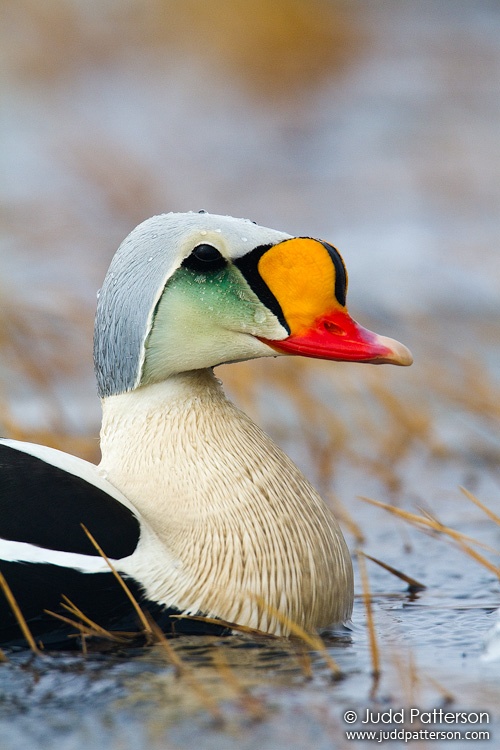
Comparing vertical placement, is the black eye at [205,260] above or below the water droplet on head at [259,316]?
above

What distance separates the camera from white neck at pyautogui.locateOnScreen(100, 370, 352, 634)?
132 inches

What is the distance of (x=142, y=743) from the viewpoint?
275 cm

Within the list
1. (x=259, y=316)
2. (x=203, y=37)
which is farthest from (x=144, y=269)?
(x=203, y=37)

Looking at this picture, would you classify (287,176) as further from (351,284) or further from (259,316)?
(259,316)

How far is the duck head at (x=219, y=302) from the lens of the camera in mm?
3410

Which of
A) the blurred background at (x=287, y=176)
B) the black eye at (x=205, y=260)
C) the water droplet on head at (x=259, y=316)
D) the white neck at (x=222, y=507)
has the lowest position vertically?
the white neck at (x=222, y=507)

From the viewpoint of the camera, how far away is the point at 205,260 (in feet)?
11.3

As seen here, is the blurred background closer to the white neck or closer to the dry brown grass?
the dry brown grass

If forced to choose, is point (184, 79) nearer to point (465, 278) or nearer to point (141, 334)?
point (465, 278)

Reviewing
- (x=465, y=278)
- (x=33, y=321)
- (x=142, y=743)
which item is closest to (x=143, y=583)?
(x=142, y=743)

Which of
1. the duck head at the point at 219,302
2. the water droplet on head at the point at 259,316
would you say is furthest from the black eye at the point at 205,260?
the water droplet on head at the point at 259,316

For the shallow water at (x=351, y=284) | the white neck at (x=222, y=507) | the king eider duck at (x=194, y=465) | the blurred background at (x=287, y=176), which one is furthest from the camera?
the blurred background at (x=287, y=176)

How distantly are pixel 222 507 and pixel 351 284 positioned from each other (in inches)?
224

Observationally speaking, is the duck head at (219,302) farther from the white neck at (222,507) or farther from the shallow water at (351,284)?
the shallow water at (351,284)
